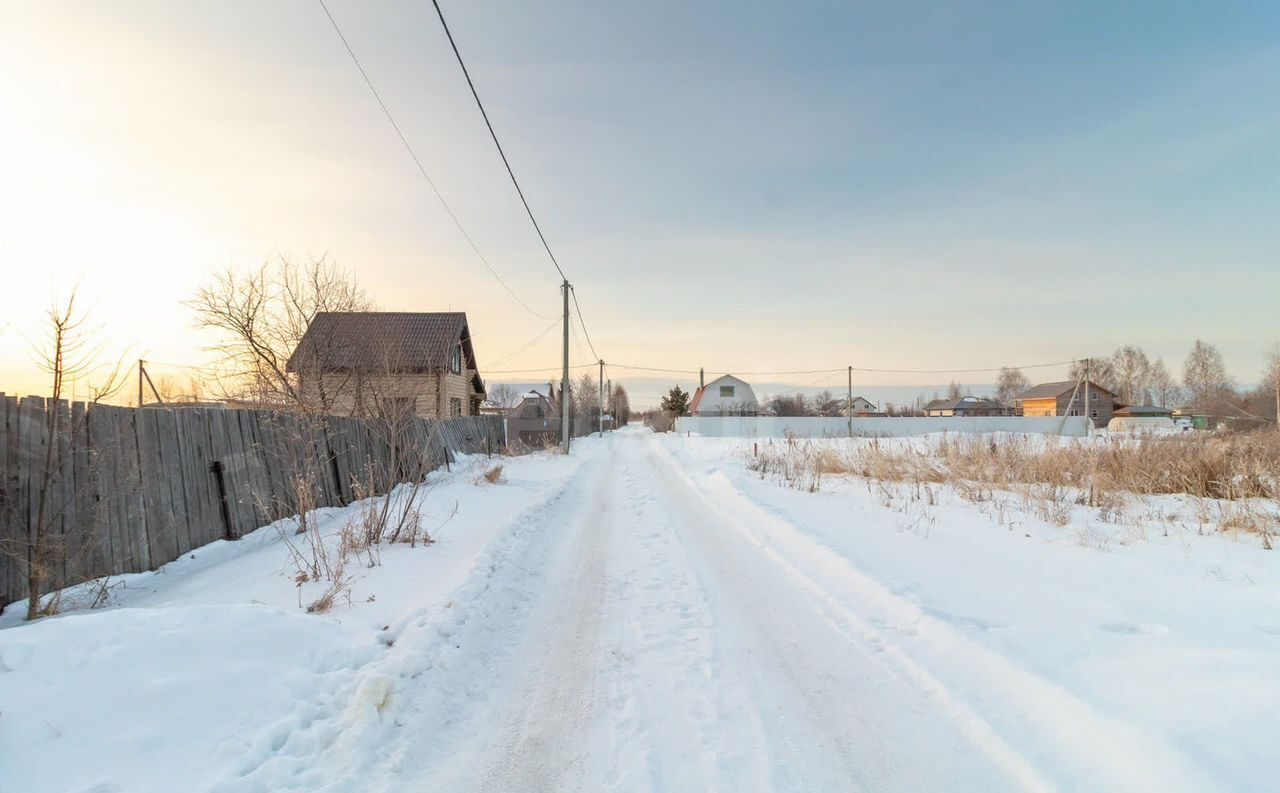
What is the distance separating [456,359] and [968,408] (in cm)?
8385

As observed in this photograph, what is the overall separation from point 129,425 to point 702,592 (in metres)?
6.61

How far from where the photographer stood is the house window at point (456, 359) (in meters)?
27.5

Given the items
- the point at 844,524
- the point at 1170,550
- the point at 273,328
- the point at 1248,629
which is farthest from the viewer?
the point at 273,328

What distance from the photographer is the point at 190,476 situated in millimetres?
7426

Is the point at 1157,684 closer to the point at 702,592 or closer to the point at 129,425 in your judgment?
the point at 702,592

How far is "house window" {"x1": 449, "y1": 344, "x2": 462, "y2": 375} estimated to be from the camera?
27.5 metres

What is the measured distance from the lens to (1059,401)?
230ft

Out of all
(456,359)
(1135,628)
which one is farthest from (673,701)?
(456,359)

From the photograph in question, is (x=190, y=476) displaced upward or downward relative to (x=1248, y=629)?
upward

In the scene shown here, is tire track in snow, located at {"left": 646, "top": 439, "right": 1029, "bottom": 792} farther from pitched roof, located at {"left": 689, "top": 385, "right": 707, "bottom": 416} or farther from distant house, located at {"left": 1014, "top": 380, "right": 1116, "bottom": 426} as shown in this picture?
distant house, located at {"left": 1014, "top": 380, "right": 1116, "bottom": 426}

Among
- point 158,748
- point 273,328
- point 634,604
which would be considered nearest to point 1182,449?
point 634,604

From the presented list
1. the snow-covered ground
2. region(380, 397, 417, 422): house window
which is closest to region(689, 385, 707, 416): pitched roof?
Result: region(380, 397, 417, 422): house window

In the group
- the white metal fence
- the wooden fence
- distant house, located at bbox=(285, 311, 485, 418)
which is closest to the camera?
the wooden fence

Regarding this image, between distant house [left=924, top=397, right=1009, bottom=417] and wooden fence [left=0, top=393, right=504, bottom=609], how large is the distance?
3328 inches
